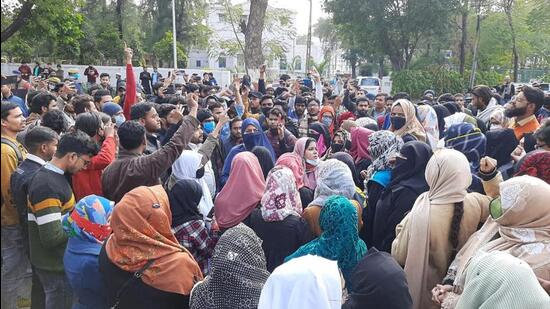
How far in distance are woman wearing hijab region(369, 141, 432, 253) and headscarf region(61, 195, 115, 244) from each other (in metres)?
1.85

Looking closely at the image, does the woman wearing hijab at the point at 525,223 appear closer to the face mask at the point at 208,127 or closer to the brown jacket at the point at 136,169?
the brown jacket at the point at 136,169

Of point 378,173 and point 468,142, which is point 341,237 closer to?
point 378,173

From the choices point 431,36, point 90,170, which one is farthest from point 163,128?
point 431,36

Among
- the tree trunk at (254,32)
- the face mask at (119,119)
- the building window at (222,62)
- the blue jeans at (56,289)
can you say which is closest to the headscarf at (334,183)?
the blue jeans at (56,289)

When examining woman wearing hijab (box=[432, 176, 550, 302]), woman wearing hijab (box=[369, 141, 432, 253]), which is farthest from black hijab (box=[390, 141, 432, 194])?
woman wearing hijab (box=[432, 176, 550, 302])

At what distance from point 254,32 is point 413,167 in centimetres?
1603

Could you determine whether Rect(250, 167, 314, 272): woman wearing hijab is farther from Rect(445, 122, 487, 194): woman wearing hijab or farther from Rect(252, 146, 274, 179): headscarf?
Rect(445, 122, 487, 194): woman wearing hijab

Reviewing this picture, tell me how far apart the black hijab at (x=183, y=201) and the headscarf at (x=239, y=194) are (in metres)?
0.37

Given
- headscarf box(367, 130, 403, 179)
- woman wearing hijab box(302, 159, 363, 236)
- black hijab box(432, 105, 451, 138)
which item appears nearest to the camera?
woman wearing hijab box(302, 159, 363, 236)

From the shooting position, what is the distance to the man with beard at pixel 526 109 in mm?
4902

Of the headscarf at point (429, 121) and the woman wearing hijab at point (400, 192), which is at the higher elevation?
the headscarf at point (429, 121)

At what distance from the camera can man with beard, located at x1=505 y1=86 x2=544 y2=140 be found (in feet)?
16.1

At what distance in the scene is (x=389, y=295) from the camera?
7.01 ft

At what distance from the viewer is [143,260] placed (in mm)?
2480
